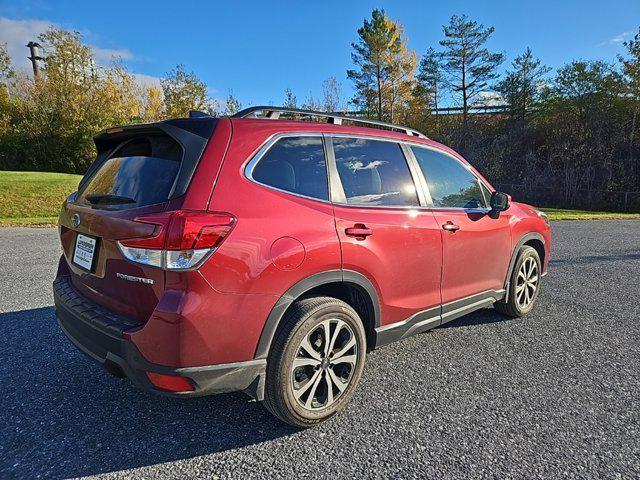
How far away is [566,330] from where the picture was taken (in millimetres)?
3904

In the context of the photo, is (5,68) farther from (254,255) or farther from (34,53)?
(254,255)

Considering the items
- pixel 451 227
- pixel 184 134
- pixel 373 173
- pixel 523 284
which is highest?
pixel 184 134

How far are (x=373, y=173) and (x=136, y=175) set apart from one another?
1.55 metres

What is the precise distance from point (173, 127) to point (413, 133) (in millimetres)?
2020

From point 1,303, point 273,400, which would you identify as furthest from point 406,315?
point 1,303

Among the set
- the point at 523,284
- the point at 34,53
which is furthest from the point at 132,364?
the point at 34,53

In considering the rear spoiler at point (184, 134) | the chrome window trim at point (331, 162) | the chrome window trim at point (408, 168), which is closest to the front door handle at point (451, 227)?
the chrome window trim at point (331, 162)

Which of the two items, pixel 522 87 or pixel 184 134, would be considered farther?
pixel 522 87

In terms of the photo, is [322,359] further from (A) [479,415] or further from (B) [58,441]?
(B) [58,441]

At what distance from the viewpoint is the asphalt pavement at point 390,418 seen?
2.07 meters

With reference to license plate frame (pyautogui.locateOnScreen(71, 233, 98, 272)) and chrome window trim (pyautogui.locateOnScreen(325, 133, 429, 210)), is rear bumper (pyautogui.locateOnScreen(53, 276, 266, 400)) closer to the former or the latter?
license plate frame (pyautogui.locateOnScreen(71, 233, 98, 272))

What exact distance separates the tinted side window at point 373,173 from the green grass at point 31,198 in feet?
37.9

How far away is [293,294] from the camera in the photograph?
220 centimetres

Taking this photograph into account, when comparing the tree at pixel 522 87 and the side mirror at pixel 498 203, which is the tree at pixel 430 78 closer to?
the tree at pixel 522 87
